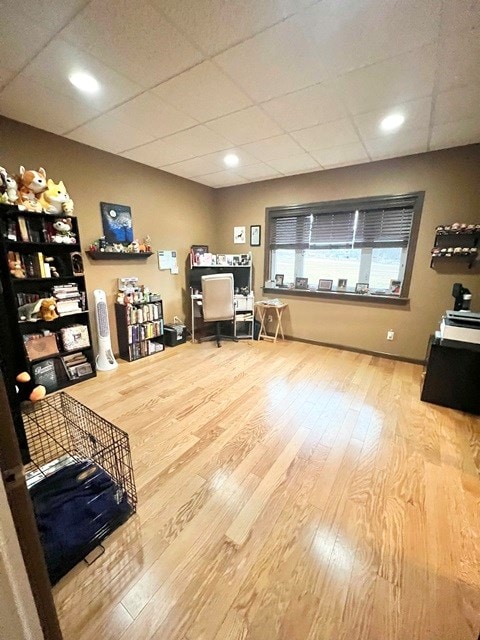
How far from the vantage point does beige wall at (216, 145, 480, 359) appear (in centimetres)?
279

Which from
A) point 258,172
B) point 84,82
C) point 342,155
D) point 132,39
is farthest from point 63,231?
point 342,155

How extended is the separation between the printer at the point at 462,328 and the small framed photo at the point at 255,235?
9.25 feet

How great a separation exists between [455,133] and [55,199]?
383 cm

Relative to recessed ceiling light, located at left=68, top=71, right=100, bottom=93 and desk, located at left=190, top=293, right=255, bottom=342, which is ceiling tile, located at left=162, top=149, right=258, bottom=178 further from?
desk, located at left=190, top=293, right=255, bottom=342

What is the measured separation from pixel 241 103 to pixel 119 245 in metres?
2.10

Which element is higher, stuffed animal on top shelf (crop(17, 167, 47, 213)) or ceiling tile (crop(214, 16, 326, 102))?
ceiling tile (crop(214, 16, 326, 102))

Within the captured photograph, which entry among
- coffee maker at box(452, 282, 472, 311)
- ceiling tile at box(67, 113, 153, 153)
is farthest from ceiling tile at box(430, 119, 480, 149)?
ceiling tile at box(67, 113, 153, 153)

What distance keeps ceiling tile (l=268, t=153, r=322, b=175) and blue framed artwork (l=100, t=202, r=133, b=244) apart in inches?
76.5

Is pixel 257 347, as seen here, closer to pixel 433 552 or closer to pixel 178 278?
pixel 178 278

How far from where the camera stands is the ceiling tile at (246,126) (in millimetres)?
2134

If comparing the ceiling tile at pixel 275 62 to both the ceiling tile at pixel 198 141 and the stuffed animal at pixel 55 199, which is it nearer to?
the ceiling tile at pixel 198 141

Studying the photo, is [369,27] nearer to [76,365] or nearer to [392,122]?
[392,122]

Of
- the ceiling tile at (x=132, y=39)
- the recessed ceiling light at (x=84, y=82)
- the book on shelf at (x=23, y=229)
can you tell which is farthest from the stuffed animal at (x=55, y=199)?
the ceiling tile at (x=132, y=39)

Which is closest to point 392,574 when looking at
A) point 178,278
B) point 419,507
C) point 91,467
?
point 419,507
